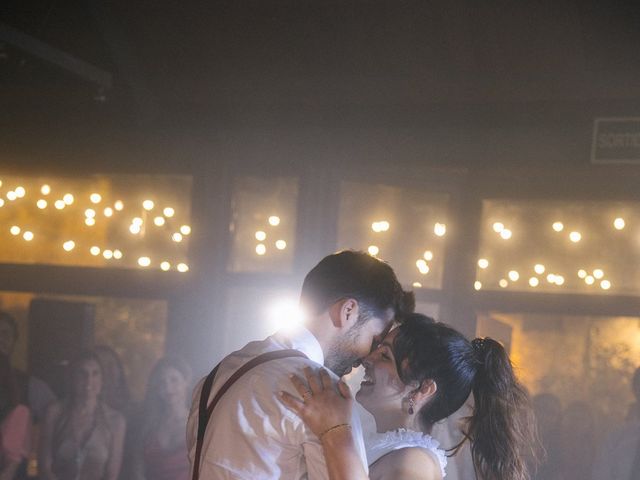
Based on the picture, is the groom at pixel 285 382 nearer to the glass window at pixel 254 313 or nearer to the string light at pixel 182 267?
the glass window at pixel 254 313

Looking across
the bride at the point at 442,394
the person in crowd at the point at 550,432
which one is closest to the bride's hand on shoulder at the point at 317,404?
the bride at the point at 442,394

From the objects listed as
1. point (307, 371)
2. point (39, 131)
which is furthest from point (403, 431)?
point (39, 131)

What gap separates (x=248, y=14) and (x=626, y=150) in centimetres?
248

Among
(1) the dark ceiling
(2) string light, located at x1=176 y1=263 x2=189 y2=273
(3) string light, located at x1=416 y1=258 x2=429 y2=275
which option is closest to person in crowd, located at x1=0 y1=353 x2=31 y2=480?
(2) string light, located at x1=176 y1=263 x2=189 y2=273

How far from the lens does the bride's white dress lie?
2.82m

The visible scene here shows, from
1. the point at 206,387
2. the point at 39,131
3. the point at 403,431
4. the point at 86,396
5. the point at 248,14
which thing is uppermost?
the point at 248,14

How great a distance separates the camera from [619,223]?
5.43 m

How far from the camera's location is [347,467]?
2.12m

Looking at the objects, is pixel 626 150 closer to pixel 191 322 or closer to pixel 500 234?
pixel 500 234

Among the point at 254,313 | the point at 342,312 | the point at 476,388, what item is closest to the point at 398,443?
the point at 476,388

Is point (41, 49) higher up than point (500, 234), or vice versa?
point (41, 49)

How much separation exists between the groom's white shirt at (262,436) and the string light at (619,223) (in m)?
3.64

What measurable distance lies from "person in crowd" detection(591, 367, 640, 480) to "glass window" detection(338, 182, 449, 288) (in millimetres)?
1349

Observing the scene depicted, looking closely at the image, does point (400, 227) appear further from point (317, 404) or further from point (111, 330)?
point (317, 404)
